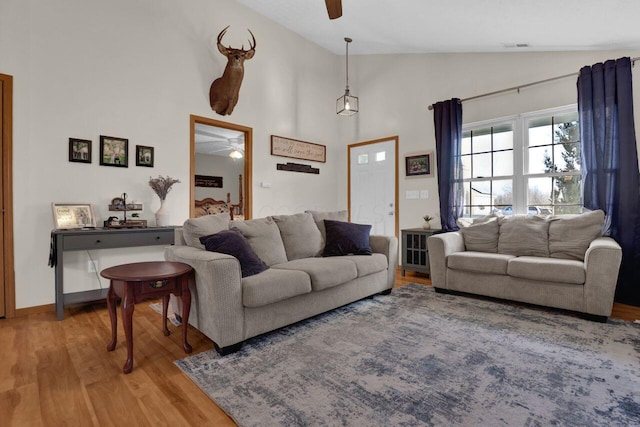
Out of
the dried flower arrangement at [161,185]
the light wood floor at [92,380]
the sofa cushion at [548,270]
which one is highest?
the dried flower arrangement at [161,185]

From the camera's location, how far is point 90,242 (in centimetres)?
286

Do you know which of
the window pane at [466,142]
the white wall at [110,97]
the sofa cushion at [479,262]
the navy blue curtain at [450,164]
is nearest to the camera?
the white wall at [110,97]

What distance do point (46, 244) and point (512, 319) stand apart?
13.7 feet

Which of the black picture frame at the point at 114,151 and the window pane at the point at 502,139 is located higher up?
the window pane at the point at 502,139

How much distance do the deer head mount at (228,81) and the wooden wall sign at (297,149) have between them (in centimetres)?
86

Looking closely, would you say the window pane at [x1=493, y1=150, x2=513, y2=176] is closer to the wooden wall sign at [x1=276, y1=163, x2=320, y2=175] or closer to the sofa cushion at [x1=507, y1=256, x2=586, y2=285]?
the sofa cushion at [x1=507, y1=256, x2=586, y2=285]

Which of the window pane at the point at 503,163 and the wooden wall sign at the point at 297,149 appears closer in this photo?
the window pane at the point at 503,163

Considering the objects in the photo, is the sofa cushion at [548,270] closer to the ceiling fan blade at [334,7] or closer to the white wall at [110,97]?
→ the ceiling fan blade at [334,7]

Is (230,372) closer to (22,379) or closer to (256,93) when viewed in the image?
(22,379)

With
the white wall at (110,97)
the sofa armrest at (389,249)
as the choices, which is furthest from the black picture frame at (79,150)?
the sofa armrest at (389,249)

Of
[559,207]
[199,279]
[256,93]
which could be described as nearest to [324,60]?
[256,93]

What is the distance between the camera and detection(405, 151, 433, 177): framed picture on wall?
4.63m

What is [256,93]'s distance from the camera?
4.57 metres

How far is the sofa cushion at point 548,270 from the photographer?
2.71 meters
